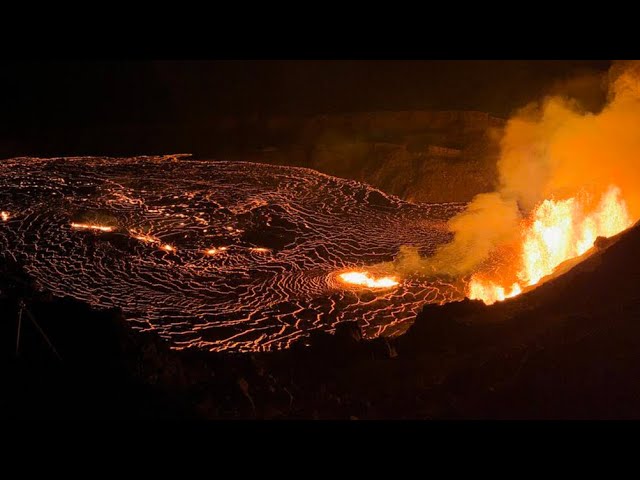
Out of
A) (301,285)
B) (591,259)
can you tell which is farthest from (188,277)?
(591,259)

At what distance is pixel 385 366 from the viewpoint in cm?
650

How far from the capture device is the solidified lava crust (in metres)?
8.99

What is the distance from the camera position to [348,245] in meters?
12.3

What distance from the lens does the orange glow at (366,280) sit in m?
10.1

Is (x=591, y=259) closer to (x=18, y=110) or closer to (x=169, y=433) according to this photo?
(x=169, y=433)

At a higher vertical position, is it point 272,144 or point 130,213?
point 272,144

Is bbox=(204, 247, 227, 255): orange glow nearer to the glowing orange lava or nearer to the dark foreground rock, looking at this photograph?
the dark foreground rock

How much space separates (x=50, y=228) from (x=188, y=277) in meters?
5.15

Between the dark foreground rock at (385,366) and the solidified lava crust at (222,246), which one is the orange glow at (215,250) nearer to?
the solidified lava crust at (222,246)

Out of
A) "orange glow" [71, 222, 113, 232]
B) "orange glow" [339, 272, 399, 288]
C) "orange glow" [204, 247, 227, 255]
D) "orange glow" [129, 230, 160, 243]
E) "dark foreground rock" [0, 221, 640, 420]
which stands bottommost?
"dark foreground rock" [0, 221, 640, 420]

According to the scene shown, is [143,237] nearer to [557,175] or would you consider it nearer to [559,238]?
[559,238]

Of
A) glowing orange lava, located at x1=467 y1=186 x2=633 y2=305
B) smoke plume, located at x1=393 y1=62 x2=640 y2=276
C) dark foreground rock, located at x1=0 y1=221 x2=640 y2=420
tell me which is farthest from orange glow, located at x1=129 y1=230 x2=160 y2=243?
glowing orange lava, located at x1=467 y1=186 x2=633 y2=305

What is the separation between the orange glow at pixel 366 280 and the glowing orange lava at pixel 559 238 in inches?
57.3

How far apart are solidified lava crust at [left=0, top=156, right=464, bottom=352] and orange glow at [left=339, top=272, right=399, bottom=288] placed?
21cm
